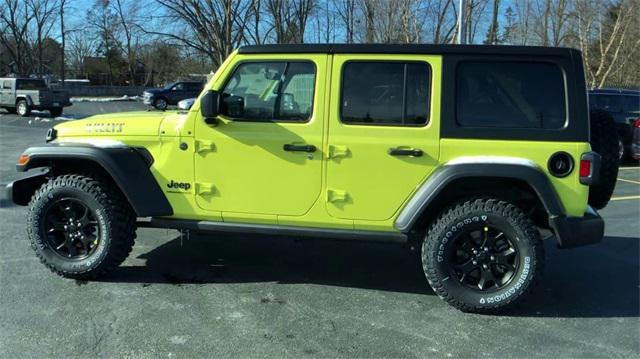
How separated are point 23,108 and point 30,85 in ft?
3.61

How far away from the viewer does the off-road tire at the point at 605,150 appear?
13.9 feet

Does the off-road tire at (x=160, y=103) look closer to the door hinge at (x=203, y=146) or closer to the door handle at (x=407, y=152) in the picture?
the door hinge at (x=203, y=146)

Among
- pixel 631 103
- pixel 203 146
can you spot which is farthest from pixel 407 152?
pixel 631 103

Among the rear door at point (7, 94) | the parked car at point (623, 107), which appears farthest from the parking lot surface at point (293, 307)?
the rear door at point (7, 94)

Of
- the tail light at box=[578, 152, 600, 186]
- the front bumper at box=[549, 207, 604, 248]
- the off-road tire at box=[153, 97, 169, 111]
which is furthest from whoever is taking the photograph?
the off-road tire at box=[153, 97, 169, 111]

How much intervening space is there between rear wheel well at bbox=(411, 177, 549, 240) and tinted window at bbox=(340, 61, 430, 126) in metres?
0.56

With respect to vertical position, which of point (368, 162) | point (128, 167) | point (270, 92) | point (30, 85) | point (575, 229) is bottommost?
point (575, 229)

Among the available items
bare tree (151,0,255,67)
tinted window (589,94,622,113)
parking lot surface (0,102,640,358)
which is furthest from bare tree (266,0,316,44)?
parking lot surface (0,102,640,358)

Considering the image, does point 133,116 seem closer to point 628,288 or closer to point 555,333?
point 555,333

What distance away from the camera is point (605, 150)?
13.9 ft

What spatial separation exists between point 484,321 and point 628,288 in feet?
5.07

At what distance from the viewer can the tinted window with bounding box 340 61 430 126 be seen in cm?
401

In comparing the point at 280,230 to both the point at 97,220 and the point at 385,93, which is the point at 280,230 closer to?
the point at 385,93

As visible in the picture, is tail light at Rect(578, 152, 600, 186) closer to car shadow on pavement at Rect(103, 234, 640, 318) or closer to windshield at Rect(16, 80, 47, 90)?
car shadow on pavement at Rect(103, 234, 640, 318)
